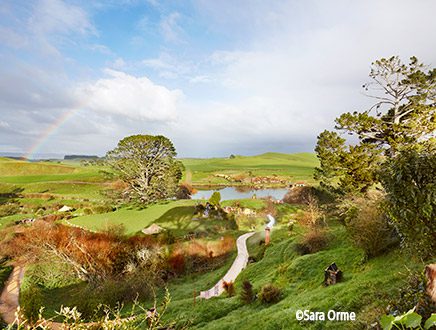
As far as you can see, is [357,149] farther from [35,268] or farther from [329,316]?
[35,268]

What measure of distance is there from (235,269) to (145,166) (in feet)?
82.0

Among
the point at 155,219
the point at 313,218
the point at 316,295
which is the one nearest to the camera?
the point at 316,295

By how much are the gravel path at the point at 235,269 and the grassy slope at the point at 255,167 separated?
241 feet

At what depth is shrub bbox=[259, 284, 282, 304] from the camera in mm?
10945

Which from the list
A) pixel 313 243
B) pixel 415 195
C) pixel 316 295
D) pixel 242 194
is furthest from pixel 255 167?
pixel 415 195

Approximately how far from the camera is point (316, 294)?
924 centimetres

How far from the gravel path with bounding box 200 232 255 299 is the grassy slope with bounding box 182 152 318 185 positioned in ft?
241

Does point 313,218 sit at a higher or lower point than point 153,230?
higher

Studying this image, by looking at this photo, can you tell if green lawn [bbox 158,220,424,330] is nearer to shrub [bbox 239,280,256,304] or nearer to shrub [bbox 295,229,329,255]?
shrub [bbox 239,280,256,304]

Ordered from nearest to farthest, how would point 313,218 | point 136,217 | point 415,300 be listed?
point 415,300
point 313,218
point 136,217

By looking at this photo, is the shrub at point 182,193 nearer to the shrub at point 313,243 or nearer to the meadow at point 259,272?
the meadow at point 259,272

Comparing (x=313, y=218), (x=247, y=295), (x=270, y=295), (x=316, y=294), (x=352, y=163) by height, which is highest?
(x=352, y=163)

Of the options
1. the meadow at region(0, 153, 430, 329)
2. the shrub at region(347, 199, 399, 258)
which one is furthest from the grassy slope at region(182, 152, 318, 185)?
the shrub at region(347, 199, 399, 258)

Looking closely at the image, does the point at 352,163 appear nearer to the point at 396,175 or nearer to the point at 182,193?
the point at 396,175
